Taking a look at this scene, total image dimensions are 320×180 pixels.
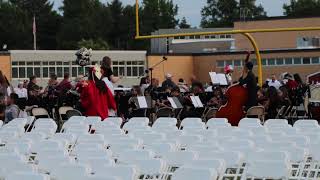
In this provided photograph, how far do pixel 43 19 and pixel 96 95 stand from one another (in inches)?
3314

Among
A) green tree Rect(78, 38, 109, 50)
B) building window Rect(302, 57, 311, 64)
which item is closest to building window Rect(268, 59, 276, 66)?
building window Rect(302, 57, 311, 64)

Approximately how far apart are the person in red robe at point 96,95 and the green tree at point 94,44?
6815 centimetres

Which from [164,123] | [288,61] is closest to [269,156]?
[164,123]

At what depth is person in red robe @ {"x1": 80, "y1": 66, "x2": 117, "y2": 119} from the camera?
17.9 m

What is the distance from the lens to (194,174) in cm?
819

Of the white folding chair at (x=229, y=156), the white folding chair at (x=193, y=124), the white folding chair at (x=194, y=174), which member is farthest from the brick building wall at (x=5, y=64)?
the white folding chair at (x=194, y=174)

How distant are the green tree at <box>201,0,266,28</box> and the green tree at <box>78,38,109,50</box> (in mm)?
27460

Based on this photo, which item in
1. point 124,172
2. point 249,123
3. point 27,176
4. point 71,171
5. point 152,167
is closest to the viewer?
point 27,176

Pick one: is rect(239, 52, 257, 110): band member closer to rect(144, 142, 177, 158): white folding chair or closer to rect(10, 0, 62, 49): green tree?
rect(144, 142, 177, 158): white folding chair

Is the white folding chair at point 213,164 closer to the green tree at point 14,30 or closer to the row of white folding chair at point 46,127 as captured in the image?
the row of white folding chair at point 46,127

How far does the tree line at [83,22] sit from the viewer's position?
92.7 metres

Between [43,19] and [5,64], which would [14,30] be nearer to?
[43,19]

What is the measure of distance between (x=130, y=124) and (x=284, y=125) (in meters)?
2.93

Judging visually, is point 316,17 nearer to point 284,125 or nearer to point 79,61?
point 79,61
